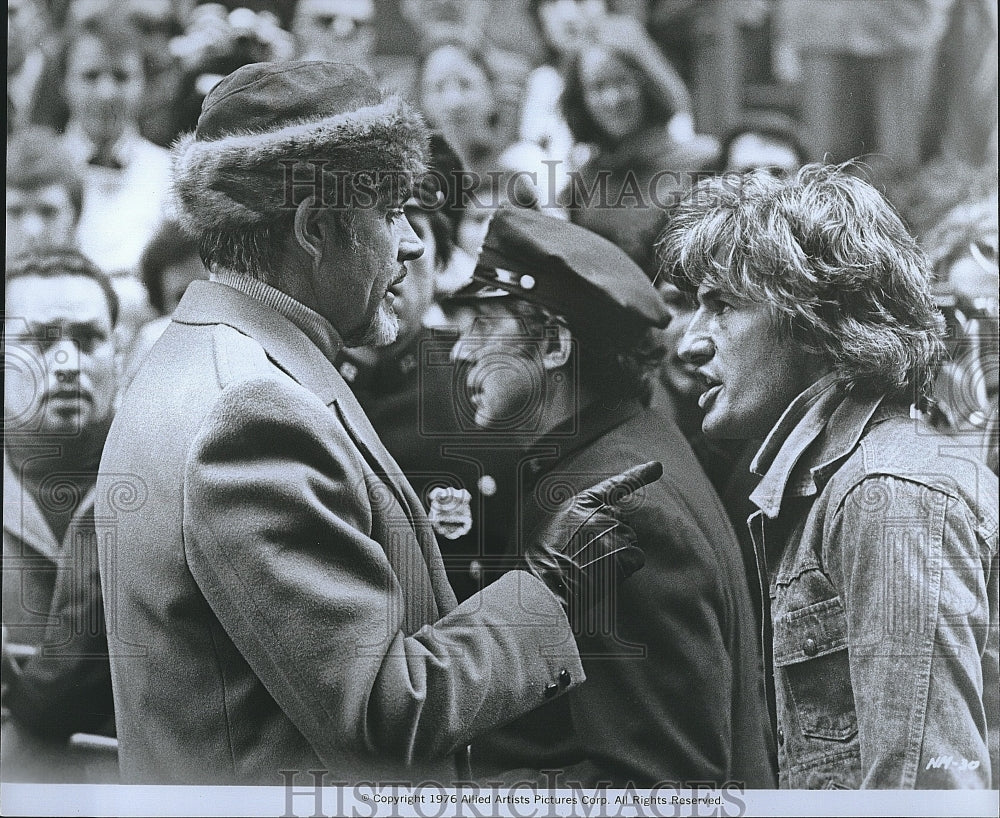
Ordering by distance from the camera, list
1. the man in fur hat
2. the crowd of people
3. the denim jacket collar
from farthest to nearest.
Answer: the denim jacket collar < the crowd of people < the man in fur hat

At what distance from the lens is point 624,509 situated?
10.8 ft

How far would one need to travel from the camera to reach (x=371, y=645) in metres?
3.05

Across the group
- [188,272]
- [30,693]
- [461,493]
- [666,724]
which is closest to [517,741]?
[666,724]

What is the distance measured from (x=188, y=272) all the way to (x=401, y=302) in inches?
27.2

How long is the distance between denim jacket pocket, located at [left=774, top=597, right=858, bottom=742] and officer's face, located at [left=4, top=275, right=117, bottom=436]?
2.30 meters

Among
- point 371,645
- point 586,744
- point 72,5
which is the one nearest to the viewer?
point 371,645

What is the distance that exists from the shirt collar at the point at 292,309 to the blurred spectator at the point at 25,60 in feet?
2.99

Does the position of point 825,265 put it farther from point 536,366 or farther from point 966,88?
point 536,366

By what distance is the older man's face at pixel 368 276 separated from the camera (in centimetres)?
325

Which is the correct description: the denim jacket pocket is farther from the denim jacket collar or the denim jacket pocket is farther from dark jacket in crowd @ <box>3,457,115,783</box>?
dark jacket in crowd @ <box>3,457,115,783</box>

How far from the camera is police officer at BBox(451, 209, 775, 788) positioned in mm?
3258

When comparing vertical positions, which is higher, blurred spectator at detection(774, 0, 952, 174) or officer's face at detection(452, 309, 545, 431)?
blurred spectator at detection(774, 0, 952, 174)

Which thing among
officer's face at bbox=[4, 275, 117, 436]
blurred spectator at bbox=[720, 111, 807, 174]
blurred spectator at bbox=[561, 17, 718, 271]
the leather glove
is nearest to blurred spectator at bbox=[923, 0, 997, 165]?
blurred spectator at bbox=[720, 111, 807, 174]

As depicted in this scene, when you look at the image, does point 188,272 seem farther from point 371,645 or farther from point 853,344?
point 853,344
